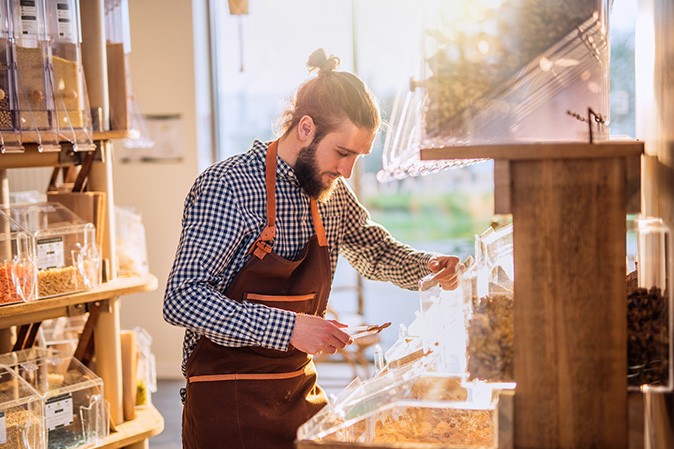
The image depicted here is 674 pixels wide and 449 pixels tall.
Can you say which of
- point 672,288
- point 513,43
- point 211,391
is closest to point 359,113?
point 211,391

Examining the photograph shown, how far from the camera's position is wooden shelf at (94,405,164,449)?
3012 mm

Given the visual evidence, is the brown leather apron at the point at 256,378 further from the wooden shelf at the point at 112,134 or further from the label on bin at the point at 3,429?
the wooden shelf at the point at 112,134

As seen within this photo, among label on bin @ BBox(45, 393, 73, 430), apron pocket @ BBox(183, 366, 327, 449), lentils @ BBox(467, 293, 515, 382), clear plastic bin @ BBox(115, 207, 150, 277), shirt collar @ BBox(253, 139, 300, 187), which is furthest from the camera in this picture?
clear plastic bin @ BBox(115, 207, 150, 277)

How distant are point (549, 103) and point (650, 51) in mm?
524

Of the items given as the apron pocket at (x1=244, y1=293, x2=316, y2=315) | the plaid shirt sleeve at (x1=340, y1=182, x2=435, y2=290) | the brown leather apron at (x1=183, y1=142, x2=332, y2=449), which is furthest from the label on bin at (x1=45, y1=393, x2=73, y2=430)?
the plaid shirt sleeve at (x1=340, y1=182, x2=435, y2=290)

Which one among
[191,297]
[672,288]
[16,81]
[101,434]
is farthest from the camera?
[101,434]

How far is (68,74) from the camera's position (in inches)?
112

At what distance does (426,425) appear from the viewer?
174 cm

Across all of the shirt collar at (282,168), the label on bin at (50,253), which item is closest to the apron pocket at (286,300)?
the shirt collar at (282,168)

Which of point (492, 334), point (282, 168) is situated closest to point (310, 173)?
point (282, 168)

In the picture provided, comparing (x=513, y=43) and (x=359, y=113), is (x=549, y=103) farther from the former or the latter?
(x=359, y=113)

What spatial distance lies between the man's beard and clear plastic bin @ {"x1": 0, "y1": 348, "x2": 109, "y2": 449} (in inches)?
44.9

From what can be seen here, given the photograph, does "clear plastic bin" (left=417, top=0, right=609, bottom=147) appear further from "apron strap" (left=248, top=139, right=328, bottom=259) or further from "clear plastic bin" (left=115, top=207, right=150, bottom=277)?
"clear plastic bin" (left=115, top=207, right=150, bottom=277)

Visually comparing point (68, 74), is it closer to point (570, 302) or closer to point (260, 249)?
point (260, 249)
